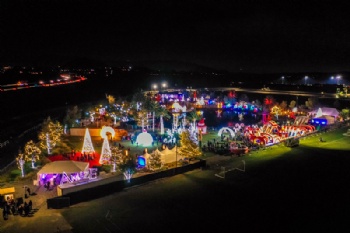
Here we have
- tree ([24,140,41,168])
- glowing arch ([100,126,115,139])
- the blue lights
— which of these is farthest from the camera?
glowing arch ([100,126,115,139])

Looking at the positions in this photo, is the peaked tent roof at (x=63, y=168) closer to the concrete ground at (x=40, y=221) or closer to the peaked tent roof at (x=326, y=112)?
the concrete ground at (x=40, y=221)

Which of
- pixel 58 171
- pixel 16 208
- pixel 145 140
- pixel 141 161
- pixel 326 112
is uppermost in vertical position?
pixel 326 112

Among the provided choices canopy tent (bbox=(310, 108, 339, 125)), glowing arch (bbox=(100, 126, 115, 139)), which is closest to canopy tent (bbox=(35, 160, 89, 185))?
glowing arch (bbox=(100, 126, 115, 139))

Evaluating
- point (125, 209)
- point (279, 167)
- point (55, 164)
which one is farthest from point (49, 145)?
point (279, 167)

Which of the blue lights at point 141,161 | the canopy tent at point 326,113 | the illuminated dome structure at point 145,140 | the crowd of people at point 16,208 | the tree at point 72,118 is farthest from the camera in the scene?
the canopy tent at point 326,113

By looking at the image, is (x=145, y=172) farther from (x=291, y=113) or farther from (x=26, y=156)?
(x=291, y=113)

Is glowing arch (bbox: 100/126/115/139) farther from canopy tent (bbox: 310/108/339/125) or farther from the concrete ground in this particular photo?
canopy tent (bbox: 310/108/339/125)

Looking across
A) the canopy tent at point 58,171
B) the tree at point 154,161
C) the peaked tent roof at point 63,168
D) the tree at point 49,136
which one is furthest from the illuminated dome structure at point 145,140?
the canopy tent at point 58,171

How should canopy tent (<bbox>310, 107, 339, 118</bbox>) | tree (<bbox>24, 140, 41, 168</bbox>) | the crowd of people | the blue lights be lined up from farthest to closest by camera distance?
canopy tent (<bbox>310, 107, 339, 118</bbox>) < the blue lights < tree (<bbox>24, 140, 41, 168</bbox>) < the crowd of people

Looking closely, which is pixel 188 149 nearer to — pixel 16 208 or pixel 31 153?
pixel 31 153

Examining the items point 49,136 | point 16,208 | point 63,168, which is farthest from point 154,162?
point 49,136

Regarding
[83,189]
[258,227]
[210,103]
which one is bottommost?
[258,227]
